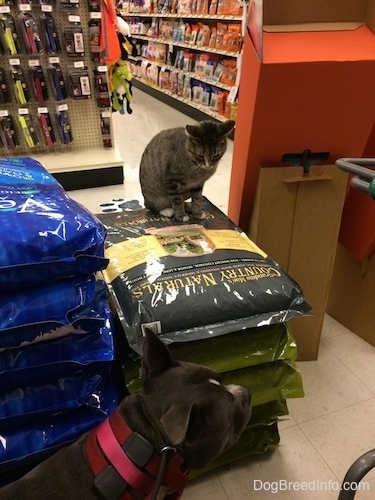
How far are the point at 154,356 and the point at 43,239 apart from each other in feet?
1.13

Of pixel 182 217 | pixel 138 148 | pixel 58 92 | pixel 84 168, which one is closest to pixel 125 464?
pixel 182 217

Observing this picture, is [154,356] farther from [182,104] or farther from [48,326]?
[182,104]

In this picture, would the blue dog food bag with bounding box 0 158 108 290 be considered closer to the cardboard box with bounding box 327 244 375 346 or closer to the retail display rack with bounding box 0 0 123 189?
the cardboard box with bounding box 327 244 375 346

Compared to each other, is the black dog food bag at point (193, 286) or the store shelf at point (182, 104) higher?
the store shelf at point (182, 104)

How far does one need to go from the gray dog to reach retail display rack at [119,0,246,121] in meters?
4.04

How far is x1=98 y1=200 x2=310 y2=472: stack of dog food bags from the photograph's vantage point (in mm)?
1032

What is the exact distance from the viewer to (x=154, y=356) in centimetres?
85

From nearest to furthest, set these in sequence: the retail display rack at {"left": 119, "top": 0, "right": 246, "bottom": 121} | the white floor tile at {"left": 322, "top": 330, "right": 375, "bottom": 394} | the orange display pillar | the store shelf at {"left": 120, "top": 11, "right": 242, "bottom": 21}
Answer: the orange display pillar < the white floor tile at {"left": 322, "top": 330, "right": 375, "bottom": 394} < the store shelf at {"left": 120, "top": 11, "right": 242, "bottom": 21} < the retail display rack at {"left": 119, "top": 0, "right": 246, "bottom": 121}

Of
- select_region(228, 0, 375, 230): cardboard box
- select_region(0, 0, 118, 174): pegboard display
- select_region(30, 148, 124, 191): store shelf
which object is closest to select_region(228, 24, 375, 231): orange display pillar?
select_region(228, 0, 375, 230): cardboard box

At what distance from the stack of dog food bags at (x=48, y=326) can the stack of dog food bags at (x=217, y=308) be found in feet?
0.36

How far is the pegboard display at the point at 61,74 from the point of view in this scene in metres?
2.85

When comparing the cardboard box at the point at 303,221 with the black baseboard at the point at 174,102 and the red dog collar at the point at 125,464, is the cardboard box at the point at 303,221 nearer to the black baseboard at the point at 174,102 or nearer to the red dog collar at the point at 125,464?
the red dog collar at the point at 125,464

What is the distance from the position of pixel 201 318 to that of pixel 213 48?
460cm

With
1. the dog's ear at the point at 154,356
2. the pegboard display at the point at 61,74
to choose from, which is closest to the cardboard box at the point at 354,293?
the dog's ear at the point at 154,356
